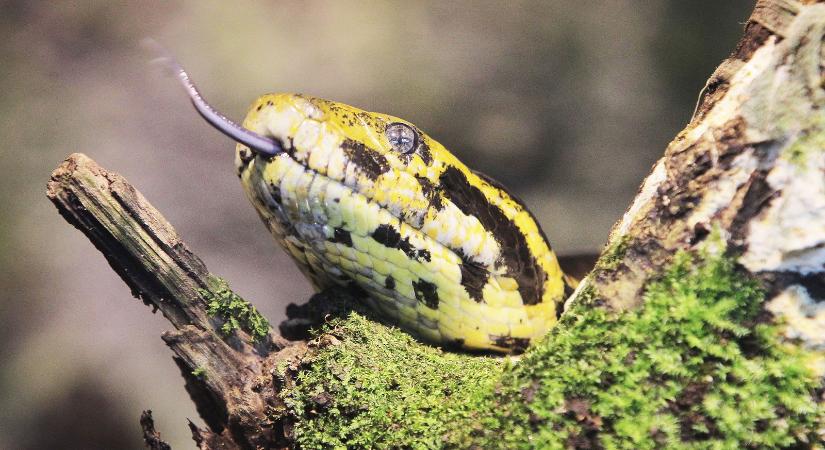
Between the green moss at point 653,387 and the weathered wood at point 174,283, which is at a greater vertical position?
the weathered wood at point 174,283

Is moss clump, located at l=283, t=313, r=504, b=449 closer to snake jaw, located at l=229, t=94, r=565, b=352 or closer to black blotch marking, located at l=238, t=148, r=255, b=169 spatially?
snake jaw, located at l=229, t=94, r=565, b=352

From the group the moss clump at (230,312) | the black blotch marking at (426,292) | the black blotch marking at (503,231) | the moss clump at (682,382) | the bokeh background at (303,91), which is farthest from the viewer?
the bokeh background at (303,91)

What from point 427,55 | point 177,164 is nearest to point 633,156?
point 427,55

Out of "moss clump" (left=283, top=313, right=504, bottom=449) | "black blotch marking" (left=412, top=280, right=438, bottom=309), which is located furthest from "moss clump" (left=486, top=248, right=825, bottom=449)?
"black blotch marking" (left=412, top=280, right=438, bottom=309)

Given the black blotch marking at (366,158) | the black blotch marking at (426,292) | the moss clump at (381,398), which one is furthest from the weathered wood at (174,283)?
the black blotch marking at (366,158)

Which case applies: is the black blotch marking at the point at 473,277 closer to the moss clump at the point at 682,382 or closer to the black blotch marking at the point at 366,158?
the black blotch marking at the point at 366,158

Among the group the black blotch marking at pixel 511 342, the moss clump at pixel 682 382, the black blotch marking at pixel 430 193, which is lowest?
the moss clump at pixel 682 382

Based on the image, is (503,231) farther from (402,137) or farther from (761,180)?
(761,180)
